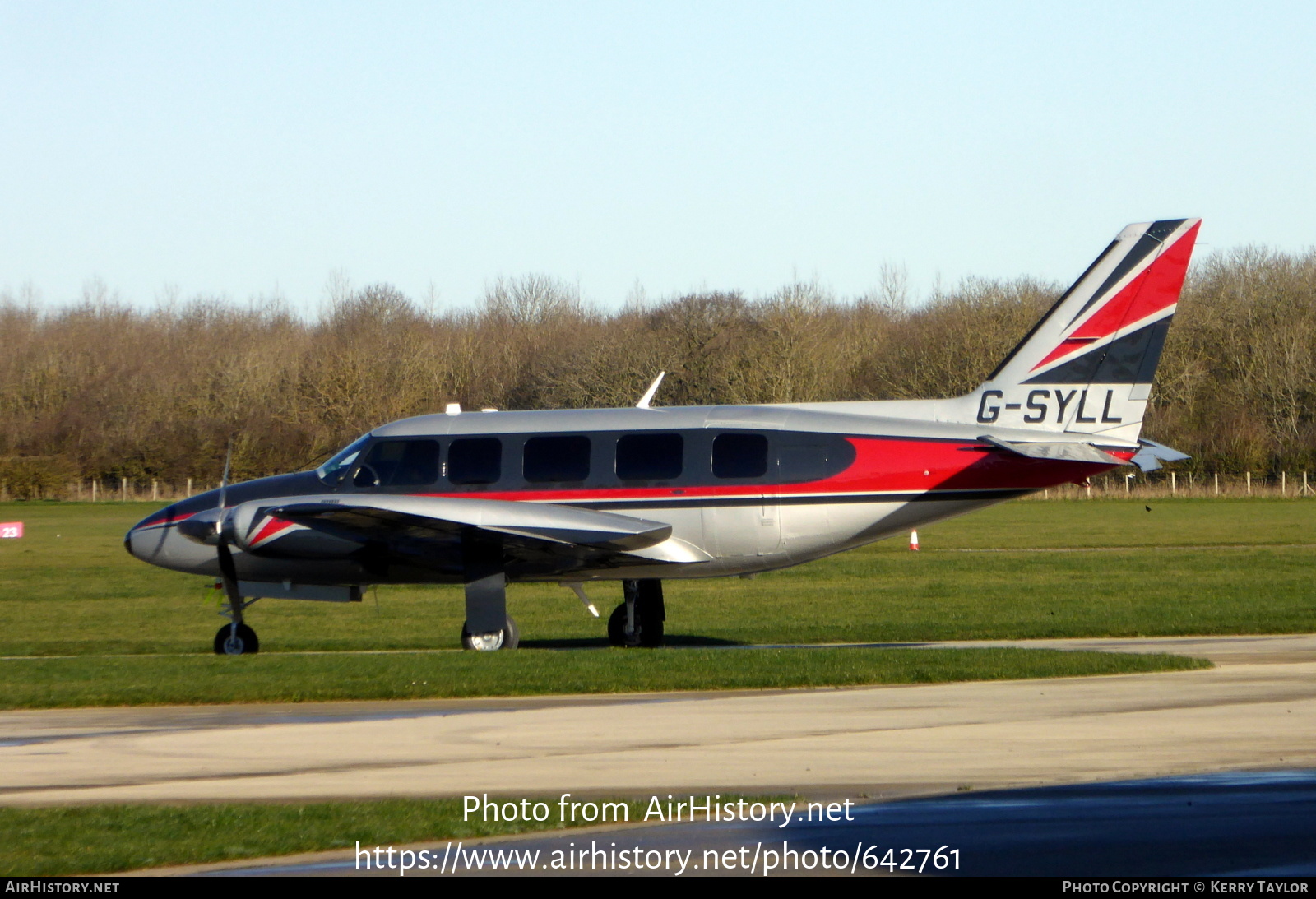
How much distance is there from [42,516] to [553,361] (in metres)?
30.4

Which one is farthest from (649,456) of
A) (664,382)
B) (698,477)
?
(664,382)

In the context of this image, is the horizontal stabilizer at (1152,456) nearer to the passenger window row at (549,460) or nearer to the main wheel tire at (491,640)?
the passenger window row at (549,460)

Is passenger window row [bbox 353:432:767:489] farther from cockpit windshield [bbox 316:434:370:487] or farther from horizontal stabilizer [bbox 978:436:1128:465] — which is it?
horizontal stabilizer [bbox 978:436:1128:465]

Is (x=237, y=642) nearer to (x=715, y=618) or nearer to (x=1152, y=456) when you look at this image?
(x=715, y=618)

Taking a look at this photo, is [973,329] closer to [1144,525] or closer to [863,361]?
[863,361]

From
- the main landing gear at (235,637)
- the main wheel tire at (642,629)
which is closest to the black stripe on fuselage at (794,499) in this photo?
the main wheel tire at (642,629)

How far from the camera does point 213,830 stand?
873cm

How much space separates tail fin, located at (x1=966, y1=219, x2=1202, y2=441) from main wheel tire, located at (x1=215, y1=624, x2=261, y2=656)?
36.0 ft

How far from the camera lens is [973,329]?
78062 millimetres

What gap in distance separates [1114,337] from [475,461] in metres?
8.92

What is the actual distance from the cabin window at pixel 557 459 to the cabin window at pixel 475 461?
0.44 metres

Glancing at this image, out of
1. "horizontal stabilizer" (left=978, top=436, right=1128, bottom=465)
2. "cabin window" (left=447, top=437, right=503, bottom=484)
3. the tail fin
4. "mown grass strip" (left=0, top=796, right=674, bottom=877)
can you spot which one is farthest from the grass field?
"mown grass strip" (left=0, top=796, right=674, bottom=877)

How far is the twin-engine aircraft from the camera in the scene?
61.6ft
